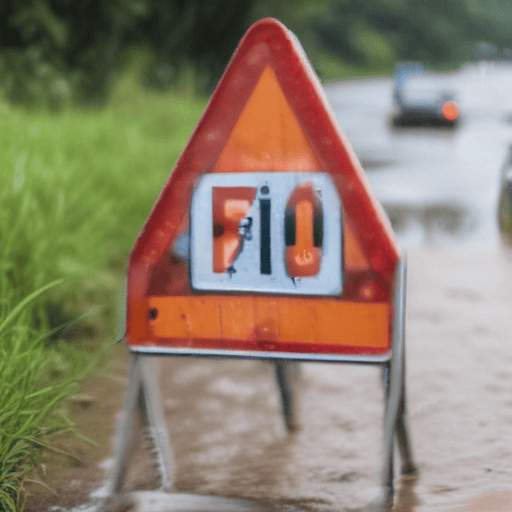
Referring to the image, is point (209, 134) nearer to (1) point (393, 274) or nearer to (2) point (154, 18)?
(1) point (393, 274)

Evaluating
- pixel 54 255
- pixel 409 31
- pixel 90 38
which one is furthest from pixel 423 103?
pixel 409 31

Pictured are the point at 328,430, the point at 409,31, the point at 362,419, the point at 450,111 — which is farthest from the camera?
the point at 409,31

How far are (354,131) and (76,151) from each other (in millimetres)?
17089

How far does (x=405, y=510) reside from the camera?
307cm

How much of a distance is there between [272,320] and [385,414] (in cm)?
45

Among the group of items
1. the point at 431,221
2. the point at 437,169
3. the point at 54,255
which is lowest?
the point at 54,255

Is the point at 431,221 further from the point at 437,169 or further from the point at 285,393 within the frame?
the point at 285,393

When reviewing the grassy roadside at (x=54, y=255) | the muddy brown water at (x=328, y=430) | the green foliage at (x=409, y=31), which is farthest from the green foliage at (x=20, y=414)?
the green foliage at (x=409, y=31)

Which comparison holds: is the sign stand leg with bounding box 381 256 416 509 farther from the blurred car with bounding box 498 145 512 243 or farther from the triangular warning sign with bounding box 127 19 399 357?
the blurred car with bounding box 498 145 512 243

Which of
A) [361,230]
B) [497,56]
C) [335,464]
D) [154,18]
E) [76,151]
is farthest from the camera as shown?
[497,56]

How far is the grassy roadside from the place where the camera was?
3.27 meters

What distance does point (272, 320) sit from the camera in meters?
2.95

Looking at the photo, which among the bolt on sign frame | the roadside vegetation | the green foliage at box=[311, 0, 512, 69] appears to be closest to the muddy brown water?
the roadside vegetation

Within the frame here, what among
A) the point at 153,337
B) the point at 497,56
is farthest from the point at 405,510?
the point at 497,56
